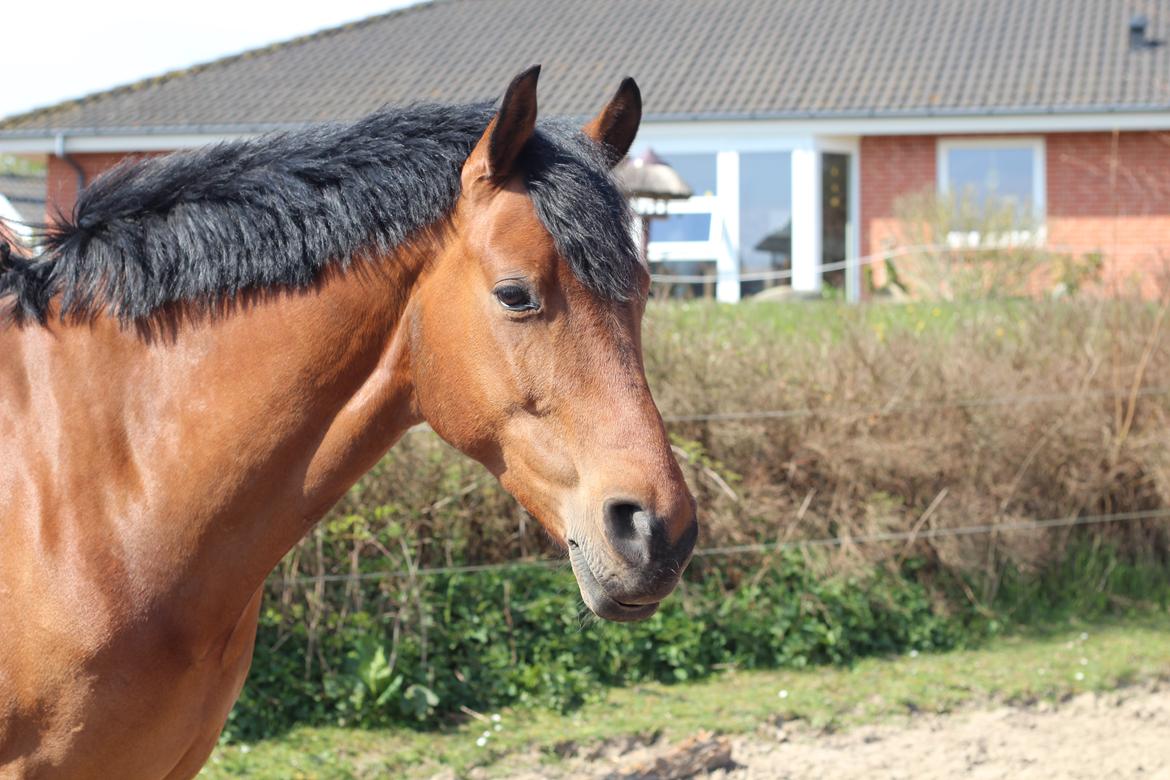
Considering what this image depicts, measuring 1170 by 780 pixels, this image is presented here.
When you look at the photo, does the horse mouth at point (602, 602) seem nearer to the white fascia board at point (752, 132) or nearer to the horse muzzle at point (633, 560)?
the horse muzzle at point (633, 560)

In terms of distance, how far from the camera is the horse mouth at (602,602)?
2062 millimetres

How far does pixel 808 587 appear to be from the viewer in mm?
6312

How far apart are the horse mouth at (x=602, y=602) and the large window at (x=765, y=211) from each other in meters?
15.4

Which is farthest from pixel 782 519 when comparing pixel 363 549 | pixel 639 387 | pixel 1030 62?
pixel 1030 62

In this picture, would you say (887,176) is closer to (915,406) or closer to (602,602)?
(915,406)

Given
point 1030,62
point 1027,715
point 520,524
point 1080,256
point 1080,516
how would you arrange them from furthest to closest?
1. point 1030,62
2. point 1080,256
3. point 1080,516
4. point 520,524
5. point 1027,715

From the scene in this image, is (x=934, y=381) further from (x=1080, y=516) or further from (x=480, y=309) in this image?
(x=480, y=309)

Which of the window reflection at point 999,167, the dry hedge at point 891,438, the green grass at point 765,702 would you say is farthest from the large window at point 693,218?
the green grass at point 765,702

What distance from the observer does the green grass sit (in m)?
4.88

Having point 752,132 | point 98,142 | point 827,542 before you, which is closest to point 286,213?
point 827,542

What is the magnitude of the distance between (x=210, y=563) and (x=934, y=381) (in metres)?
5.36

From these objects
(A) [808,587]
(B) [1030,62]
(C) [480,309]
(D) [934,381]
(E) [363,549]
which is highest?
(B) [1030,62]

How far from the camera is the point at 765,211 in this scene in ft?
57.0

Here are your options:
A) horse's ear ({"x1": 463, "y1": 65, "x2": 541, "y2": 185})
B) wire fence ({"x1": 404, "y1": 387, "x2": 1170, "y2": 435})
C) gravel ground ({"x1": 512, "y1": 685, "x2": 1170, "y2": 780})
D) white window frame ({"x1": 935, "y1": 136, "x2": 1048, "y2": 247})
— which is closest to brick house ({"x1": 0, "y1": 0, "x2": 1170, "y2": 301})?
white window frame ({"x1": 935, "y1": 136, "x2": 1048, "y2": 247})
